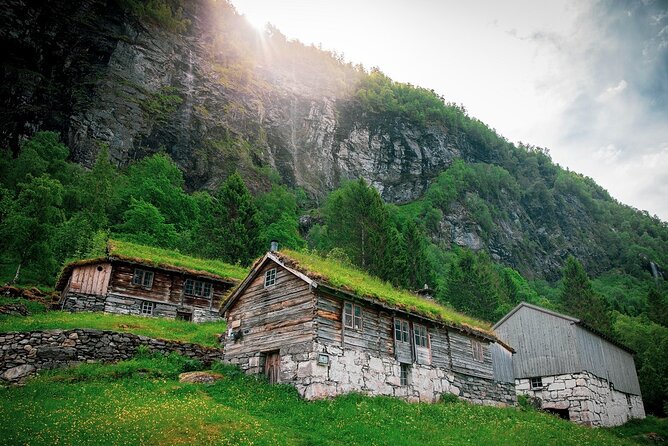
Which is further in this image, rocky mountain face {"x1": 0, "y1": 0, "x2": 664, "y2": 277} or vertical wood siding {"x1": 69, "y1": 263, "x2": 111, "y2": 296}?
rocky mountain face {"x1": 0, "y1": 0, "x2": 664, "y2": 277}

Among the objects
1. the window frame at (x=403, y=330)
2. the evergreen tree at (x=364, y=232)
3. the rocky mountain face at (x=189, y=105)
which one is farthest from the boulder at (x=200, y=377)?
the rocky mountain face at (x=189, y=105)

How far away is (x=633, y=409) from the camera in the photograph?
3875cm

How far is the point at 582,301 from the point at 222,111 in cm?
7655

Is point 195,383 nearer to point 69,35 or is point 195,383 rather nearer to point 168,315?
point 168,315

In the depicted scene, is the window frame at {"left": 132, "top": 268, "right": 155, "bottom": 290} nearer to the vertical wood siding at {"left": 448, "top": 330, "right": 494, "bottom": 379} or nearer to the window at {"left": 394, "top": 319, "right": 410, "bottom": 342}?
the window at {"left": 394, "top": 319, "right": 410, "bottom": 342}

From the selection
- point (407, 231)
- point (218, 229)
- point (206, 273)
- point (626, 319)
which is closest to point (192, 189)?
point (218, 229)

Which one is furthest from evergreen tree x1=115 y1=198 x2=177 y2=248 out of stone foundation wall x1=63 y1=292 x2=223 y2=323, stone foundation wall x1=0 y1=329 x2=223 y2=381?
stone foundation wall x1=0 y1=329 x2=223 y2=381

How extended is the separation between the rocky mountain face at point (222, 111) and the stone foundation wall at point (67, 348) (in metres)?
58.5

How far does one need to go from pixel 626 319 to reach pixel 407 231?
33.3 metres

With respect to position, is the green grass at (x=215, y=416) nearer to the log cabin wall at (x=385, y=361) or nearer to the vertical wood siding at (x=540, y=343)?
the log cabin wall at (x=385, y=361)

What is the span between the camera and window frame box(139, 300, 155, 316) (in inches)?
1271

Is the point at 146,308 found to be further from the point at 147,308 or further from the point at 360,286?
the point at 360,286

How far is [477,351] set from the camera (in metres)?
28.1

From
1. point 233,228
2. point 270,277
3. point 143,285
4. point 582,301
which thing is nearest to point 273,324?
point 270,277
